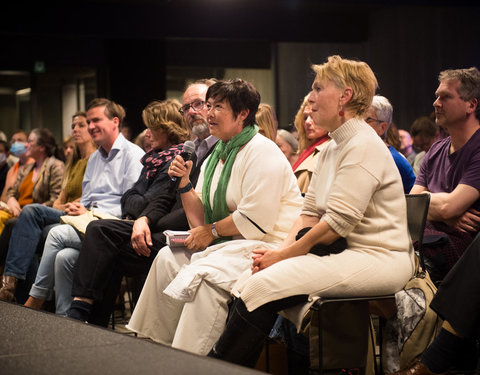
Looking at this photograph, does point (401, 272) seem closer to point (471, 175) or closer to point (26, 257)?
point (471, 175)

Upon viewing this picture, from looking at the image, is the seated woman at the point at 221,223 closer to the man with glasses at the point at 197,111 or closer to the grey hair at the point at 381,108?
the man with glasses at the point at 197,111

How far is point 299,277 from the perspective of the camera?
2545 millimetres

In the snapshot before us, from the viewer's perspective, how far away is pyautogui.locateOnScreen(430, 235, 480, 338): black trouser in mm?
2508

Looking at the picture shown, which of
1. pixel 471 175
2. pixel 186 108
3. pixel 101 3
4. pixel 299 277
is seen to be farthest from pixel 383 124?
pixel 101 3

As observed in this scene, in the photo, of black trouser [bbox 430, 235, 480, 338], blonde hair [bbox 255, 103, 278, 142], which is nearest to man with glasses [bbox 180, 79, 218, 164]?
blonde hair [bbox 255, 103, 278, 142]

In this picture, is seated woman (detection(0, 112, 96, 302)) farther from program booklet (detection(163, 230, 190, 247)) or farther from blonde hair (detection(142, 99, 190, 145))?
program booklet (detection(163, 230, 190, 247))

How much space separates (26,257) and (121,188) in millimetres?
741

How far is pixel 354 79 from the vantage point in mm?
2762

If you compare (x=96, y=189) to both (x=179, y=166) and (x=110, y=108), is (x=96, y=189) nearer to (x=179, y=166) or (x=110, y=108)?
(x=110, y=108)

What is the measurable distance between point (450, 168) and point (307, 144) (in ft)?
3.25

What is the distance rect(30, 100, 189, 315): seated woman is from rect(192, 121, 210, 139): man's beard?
0.12 m

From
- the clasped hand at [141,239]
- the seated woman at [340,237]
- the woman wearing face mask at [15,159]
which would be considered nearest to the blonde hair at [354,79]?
the seated woman at [340,237]

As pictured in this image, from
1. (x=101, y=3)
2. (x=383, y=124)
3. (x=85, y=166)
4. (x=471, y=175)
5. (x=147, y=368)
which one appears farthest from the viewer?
(x=101, y=3)

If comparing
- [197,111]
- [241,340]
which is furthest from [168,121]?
[241,340]
